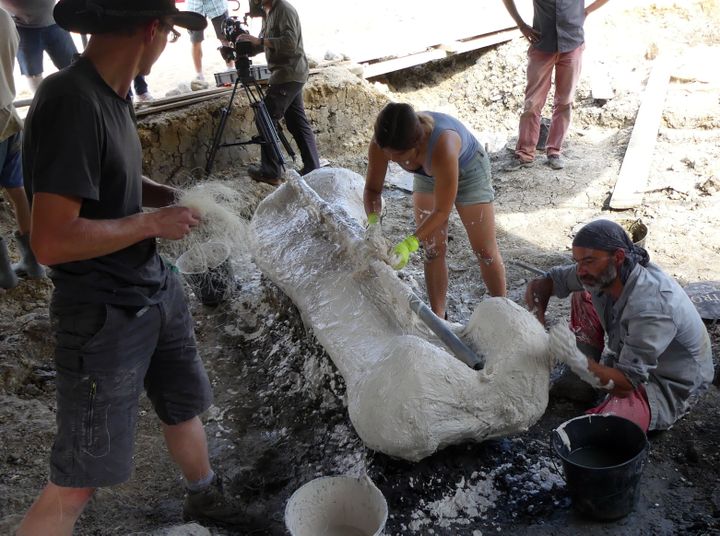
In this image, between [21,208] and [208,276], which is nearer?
[21,208]

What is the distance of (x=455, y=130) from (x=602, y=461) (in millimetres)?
1781

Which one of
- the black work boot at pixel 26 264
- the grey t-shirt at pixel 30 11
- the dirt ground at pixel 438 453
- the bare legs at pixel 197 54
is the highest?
the grey t-shirt at pixel 30 11

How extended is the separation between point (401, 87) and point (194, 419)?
23.9 ft

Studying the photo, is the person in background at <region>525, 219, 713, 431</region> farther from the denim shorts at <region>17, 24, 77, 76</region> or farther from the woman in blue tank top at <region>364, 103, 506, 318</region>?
the denim shorts at <region>17, 24, 77, 76</region>

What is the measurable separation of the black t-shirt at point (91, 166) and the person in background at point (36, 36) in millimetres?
4111

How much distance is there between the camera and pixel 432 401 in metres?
2.24

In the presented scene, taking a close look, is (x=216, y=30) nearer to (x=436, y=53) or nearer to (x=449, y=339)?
(x=436, y=53)

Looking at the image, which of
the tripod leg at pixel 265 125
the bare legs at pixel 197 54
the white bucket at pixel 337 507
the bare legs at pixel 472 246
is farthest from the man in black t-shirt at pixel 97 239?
the bare legs at pixel 197 54

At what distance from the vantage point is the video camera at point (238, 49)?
5.41 m

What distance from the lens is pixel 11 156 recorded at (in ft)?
12.8

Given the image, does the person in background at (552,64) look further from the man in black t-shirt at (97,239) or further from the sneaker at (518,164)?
the man in black t-shirt at (97,239)

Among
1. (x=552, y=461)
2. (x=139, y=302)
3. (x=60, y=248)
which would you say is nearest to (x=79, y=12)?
(x=60, y=248)

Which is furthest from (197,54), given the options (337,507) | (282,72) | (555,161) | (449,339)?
(337,507)

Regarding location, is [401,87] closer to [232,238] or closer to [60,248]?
[232,238]
